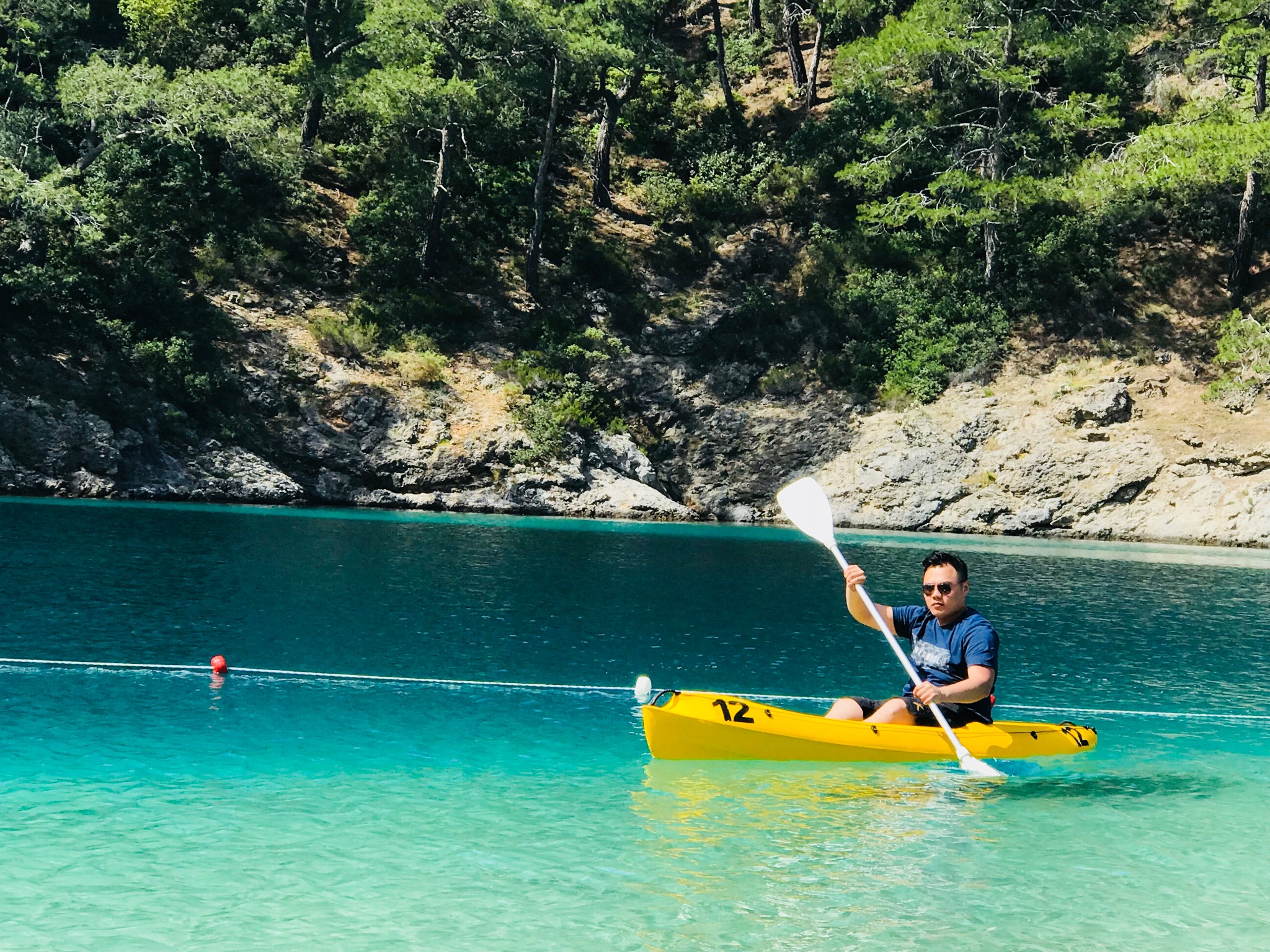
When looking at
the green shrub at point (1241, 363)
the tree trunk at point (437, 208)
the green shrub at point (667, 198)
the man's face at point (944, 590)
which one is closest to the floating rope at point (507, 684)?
the man's face at point (944, 590)

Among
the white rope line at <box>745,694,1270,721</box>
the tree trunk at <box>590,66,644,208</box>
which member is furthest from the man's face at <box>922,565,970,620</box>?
the tree trunk at <box>590,66,644,208</box>

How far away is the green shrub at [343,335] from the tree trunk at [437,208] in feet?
12.0

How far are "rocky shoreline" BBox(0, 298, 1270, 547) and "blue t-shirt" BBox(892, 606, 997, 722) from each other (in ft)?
81.9

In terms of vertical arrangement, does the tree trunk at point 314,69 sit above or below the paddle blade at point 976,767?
above

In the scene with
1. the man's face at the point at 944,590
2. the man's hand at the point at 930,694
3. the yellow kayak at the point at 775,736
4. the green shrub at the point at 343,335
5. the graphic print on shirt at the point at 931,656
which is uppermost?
the green shrub at the point at 343,335

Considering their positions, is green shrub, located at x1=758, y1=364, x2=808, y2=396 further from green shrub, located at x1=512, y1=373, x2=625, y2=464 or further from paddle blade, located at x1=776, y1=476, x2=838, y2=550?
paddle blade, located at x1=776, y1=476, x2=838, y2=550

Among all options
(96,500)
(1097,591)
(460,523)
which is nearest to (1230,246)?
(1097,591)

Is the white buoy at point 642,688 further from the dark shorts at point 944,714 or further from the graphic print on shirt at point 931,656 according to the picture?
the graphic print on shirt at point 931,656

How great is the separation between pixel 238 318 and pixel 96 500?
810 centimetres

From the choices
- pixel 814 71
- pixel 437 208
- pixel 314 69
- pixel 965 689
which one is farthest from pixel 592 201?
pixel 965 689

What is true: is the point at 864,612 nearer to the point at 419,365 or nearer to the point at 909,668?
the point at 909,668

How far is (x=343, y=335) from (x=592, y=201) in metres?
12.1

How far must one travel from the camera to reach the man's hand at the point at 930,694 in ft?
27.6

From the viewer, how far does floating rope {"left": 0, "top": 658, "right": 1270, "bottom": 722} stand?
11.4m
